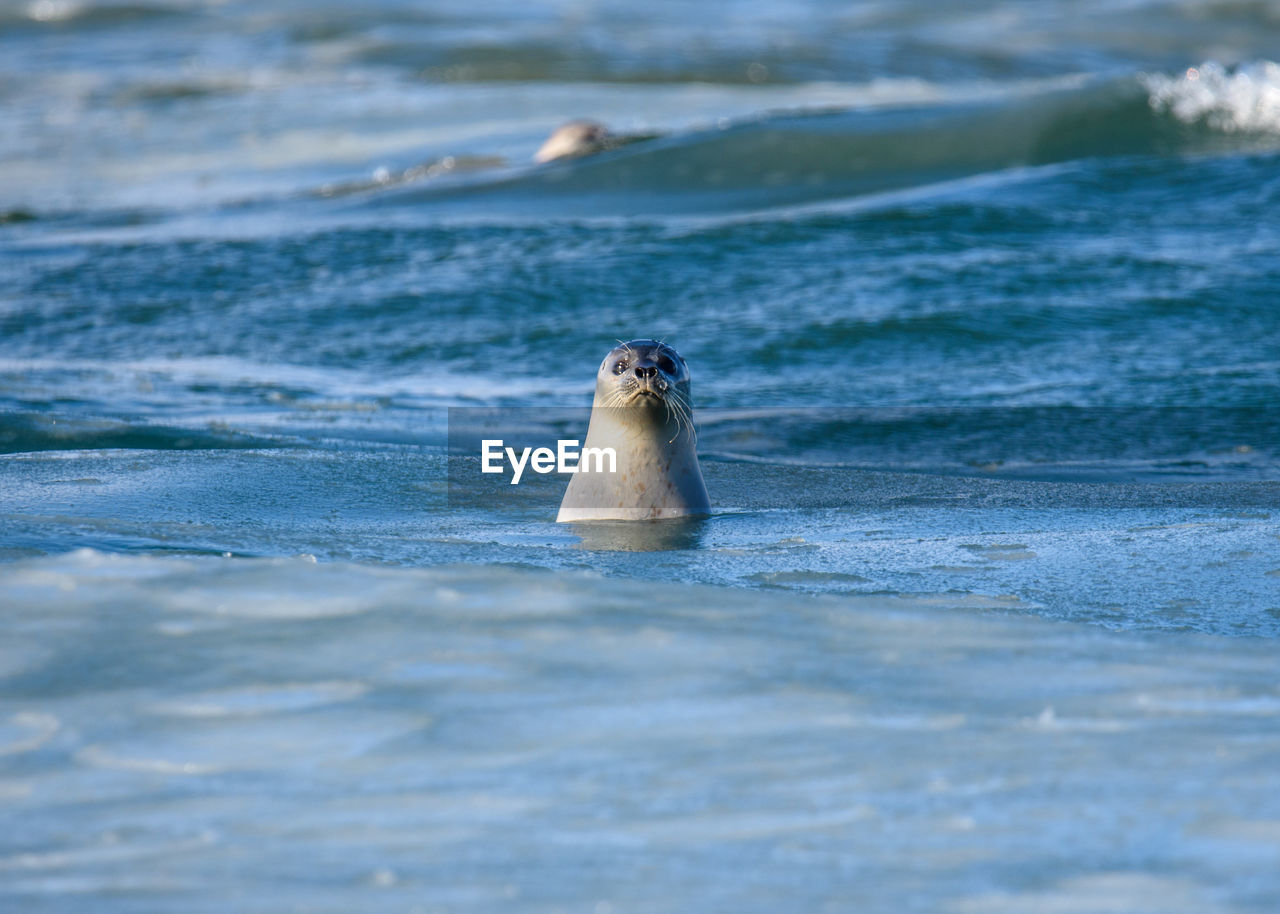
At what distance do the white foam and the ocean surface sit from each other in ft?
0.18

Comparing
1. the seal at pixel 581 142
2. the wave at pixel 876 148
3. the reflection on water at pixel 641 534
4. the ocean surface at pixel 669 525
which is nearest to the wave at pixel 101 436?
the ocean surface at pixel 669 525

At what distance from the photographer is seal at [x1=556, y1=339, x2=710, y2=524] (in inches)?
182

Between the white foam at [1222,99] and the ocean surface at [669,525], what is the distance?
0.18 feet

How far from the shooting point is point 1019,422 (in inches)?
264

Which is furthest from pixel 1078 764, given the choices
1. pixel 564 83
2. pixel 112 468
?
pixel 564 83

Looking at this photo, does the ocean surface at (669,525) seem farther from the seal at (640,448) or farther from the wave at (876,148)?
the seal at (640,448)

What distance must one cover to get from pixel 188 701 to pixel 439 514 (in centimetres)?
212

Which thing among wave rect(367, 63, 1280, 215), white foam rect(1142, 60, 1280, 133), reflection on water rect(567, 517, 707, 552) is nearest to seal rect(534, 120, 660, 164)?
wave rect(367, 63, 1280, 215)

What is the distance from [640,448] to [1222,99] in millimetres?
8968

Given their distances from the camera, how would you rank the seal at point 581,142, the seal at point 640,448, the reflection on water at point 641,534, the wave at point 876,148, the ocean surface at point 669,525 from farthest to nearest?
the seal at point 581,142, the wave at point 876,148, the seal at point 640,448, the reflection on water at point 641,534, the ocean surface at point 669,525

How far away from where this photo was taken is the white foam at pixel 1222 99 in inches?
464

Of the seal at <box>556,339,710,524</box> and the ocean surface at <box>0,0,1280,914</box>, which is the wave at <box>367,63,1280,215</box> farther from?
the seal at <box>556,339,710,524</box>

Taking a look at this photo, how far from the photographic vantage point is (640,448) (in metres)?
4.68

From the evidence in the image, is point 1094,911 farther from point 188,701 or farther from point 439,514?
point 439,514
